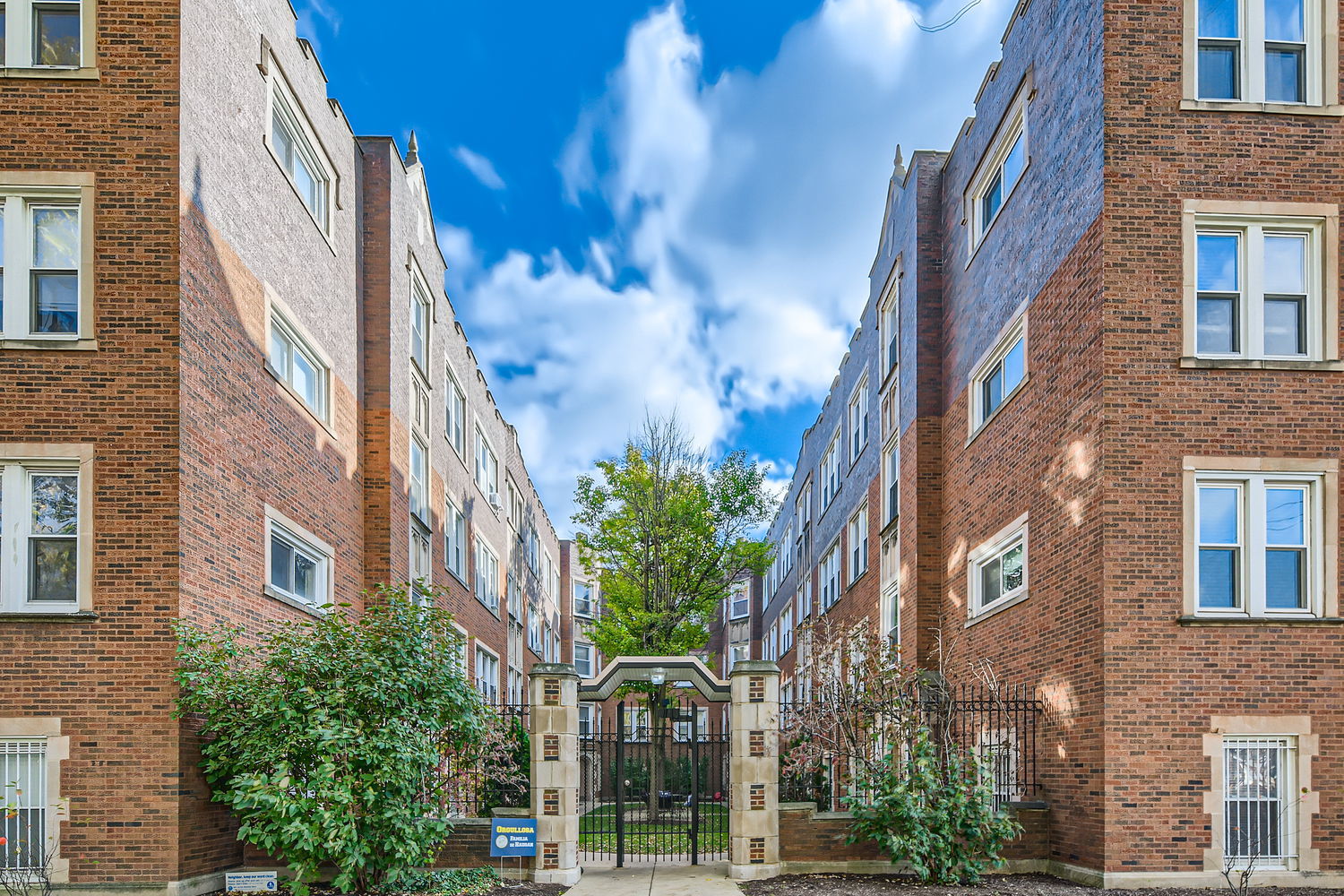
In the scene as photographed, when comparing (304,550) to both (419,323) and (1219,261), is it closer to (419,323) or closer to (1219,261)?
(419,323)

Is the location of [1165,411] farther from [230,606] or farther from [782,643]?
[782,643]

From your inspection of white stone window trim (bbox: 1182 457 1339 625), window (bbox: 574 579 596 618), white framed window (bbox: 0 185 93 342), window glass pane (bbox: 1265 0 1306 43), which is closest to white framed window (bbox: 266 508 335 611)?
white framed window (bbox: 0 185 93 342)

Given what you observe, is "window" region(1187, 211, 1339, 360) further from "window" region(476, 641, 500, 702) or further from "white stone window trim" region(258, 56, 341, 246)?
"window" region(476, 641, 500, 702)

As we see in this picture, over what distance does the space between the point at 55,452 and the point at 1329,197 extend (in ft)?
49.9

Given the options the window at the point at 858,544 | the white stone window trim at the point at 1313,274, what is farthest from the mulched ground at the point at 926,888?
the window at the point at 858,544

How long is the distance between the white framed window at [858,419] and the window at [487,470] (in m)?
10.9

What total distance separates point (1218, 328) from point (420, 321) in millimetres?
16454

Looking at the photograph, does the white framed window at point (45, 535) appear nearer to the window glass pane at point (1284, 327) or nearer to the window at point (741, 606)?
the window glass pane at point (1284, 327)

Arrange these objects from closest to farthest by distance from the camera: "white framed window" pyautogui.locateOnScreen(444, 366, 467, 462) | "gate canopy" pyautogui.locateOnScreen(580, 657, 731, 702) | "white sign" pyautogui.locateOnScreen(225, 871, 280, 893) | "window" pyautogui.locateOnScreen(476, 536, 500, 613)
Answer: "white sign" pyautogui.locateOnScreen(225, 871, 280, 893)
"gate canopy" pyautogui.locateOnScreen(580, 657, 731, 702)
"white framed window" pyautogui.locateOnScreen(444, 366, 467, 462)
"window" pyautogui.locateOnScreen(476, 536, 500, 613)

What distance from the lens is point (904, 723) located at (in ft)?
46.9

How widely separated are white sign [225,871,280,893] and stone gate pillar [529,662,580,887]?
135 inches

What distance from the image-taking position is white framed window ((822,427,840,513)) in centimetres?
3419

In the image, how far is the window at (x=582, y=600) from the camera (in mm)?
64000

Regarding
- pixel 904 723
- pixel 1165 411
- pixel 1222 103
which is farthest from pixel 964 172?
pixel 904 723
